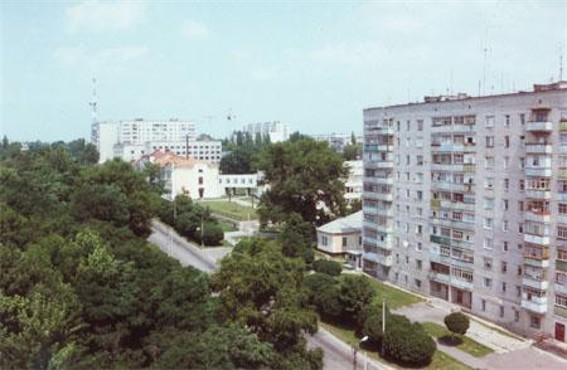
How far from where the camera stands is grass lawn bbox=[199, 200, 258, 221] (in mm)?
90000

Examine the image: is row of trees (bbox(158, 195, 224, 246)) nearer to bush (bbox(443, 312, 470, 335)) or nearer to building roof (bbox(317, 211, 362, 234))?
building roof (bbox(317, 211, 362, 234))

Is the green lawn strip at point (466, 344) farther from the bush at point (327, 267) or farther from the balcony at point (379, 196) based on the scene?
the balcony at point (379, 196)

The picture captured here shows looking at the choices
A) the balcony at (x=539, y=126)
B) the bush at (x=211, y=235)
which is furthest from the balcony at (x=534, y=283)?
the bush at (x=211, y=235)

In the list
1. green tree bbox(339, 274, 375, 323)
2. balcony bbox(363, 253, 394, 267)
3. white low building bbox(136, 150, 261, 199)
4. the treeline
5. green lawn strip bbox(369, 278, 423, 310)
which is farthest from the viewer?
white low building bbox(136, 150, 261, 199)

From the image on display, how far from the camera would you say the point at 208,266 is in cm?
6047

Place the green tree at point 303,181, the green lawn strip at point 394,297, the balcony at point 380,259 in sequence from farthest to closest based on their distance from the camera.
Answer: the green tree at point 303,181 → the balcony at point 380,259 → the green lawn strip at point 394,297

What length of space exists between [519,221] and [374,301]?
11.1 m

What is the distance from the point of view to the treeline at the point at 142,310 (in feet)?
93.2

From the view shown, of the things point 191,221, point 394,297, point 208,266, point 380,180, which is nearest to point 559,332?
point 394,297

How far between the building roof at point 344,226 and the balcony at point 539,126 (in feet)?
88.0

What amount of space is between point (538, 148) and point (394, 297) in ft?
55.3

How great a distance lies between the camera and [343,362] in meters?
38.5

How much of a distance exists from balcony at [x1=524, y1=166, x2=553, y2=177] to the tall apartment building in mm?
66

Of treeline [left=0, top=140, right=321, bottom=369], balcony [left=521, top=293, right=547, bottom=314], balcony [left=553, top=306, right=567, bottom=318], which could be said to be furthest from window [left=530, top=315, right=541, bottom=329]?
treeline [left=0, top=140, right=321, bottom=369]
